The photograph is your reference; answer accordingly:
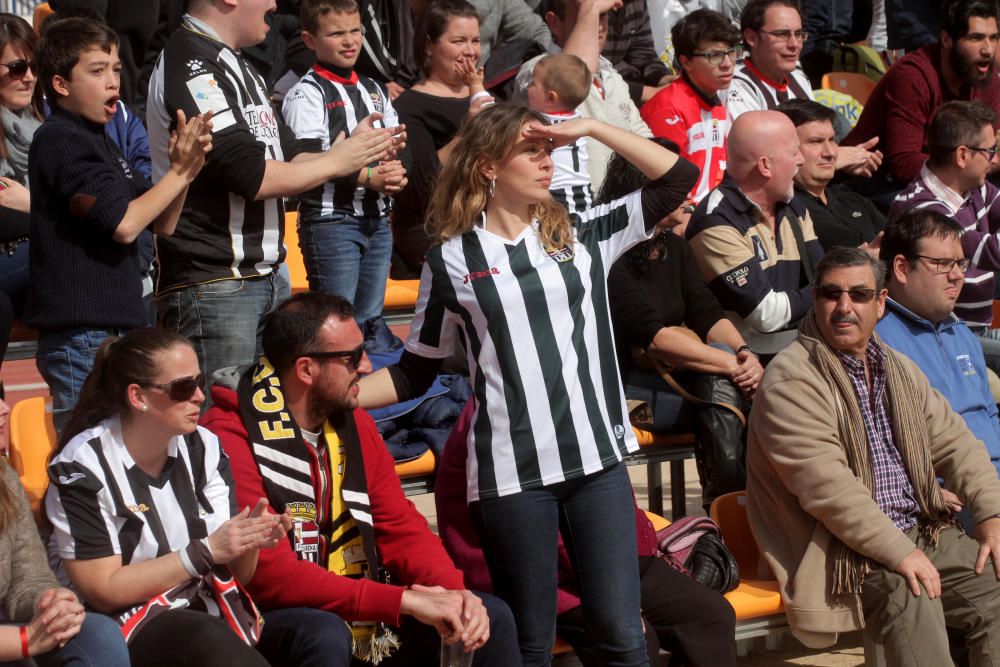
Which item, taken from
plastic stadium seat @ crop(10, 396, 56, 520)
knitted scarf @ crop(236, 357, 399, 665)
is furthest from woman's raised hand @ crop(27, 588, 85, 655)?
Answer: plastic stadium seat @ crop(10, 396, 56, 520)

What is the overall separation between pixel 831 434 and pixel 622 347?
3.58 ft

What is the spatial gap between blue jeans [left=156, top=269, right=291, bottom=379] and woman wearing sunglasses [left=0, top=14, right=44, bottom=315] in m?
1.10

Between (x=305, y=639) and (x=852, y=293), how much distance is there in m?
2.09

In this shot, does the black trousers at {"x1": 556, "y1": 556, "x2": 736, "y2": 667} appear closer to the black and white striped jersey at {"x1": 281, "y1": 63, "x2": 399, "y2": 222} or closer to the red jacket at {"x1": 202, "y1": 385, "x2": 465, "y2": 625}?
the red jacket at {"x1": 202, "y1": 385, "x2": 465, "y2": 625}

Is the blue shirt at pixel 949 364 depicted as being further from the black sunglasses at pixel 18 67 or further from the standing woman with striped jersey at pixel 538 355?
the black sunglasses at pixel 18 67

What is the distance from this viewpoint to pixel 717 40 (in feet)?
21.6

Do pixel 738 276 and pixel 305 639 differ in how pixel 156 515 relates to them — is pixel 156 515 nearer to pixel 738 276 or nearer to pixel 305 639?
pixel 305 639

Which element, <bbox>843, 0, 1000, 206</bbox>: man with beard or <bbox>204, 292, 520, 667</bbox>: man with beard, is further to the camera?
<bbox>843, 0, 1000, 206</bbox>: man with beard

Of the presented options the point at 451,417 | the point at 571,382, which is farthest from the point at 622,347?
the point at 571,382

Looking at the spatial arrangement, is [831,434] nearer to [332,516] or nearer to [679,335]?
[679,335]

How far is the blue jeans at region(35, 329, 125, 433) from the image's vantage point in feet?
14.2

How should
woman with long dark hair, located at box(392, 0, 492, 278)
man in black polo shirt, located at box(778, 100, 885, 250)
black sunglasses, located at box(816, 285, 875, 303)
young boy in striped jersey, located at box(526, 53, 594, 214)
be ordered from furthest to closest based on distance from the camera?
woman with long dark hair, located at box(392, 0, 492, 278) < man in black polo shirt, located at box(778, 100, 885, 250) < young boy in striped jersey, located at box(526, 53, 594, 214) < black sunglasses, located at box(816, 285, 875, 303)

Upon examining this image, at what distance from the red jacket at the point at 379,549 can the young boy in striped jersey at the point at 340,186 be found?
5.48 feet

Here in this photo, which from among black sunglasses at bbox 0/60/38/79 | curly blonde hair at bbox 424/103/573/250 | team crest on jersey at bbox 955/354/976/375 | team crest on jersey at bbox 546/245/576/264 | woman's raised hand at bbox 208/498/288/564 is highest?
black sunglasses at bbox 0/60/38/79
